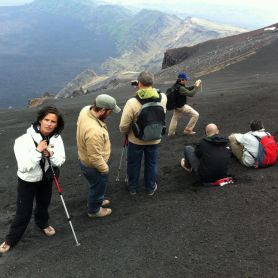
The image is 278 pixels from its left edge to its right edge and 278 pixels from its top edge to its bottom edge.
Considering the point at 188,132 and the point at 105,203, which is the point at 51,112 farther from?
the point at 188,132

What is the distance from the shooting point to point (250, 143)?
9.52 meters

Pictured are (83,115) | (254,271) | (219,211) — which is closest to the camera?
(254,271)

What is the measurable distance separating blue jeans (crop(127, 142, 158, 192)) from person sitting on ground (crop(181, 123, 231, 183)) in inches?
39.3

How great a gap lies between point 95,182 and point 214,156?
8.61ft

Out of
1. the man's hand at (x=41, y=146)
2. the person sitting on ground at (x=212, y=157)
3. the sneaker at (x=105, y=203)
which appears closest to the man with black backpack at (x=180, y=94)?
the person sitting on ground at (x=212, y=157)

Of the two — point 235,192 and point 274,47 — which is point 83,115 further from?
point 274,47

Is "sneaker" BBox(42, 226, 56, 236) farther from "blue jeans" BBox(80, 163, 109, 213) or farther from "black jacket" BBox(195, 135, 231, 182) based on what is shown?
"black jacket" BBox(195, 135, 231, 182)

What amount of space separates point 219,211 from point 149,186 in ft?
6.13

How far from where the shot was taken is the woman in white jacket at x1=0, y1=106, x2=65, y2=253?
6.65 m

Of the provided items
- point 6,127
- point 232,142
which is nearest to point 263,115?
point 232,142

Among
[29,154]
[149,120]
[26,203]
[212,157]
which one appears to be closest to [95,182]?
[26,203]

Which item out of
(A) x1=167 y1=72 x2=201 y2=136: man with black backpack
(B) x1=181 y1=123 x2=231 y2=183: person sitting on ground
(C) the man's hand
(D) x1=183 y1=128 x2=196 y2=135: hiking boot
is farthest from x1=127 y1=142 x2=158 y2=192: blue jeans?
(D) x1=183 y1=128 x2=196 y2=135: hiking boot

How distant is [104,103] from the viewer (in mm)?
7047

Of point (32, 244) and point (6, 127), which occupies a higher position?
point (32, 244)
